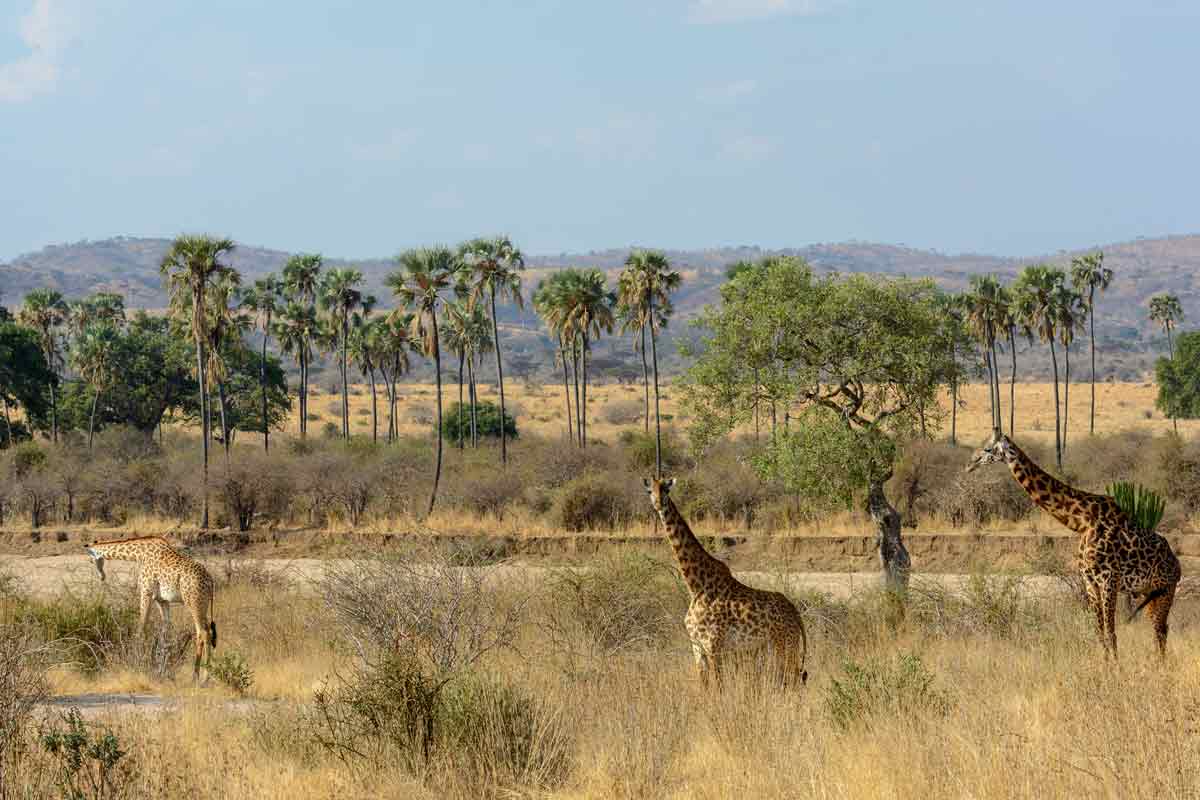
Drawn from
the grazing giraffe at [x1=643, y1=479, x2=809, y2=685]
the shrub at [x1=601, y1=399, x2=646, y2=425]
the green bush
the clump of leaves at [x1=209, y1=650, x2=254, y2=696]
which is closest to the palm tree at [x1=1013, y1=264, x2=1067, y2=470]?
the green bush

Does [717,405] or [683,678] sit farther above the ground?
[717,405]

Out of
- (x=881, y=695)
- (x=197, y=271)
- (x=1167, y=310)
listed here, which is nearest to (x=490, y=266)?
(x=197, y=271)

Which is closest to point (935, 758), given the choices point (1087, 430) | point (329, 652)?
point (329, 652)

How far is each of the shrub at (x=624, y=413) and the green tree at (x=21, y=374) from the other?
40.2 meters

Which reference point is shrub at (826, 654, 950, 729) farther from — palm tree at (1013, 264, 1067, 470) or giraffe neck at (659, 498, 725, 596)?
palm tree at (1013, 264, 1067, 470)

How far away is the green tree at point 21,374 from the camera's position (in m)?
60.5

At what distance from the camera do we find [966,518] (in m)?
36.2

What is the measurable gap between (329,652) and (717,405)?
1026cm

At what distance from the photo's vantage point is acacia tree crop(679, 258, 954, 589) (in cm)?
2311

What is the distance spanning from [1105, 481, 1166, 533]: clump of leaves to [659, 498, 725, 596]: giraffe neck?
14.0ft

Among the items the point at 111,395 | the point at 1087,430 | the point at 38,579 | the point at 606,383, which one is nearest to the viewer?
the point at 38,579

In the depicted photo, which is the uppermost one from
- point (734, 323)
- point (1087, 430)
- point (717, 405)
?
point (734, 323)

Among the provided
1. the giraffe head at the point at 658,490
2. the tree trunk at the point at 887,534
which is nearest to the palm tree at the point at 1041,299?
the tree trunk at the point at 887,534

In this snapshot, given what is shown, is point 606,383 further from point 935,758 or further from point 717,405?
point 935,758
